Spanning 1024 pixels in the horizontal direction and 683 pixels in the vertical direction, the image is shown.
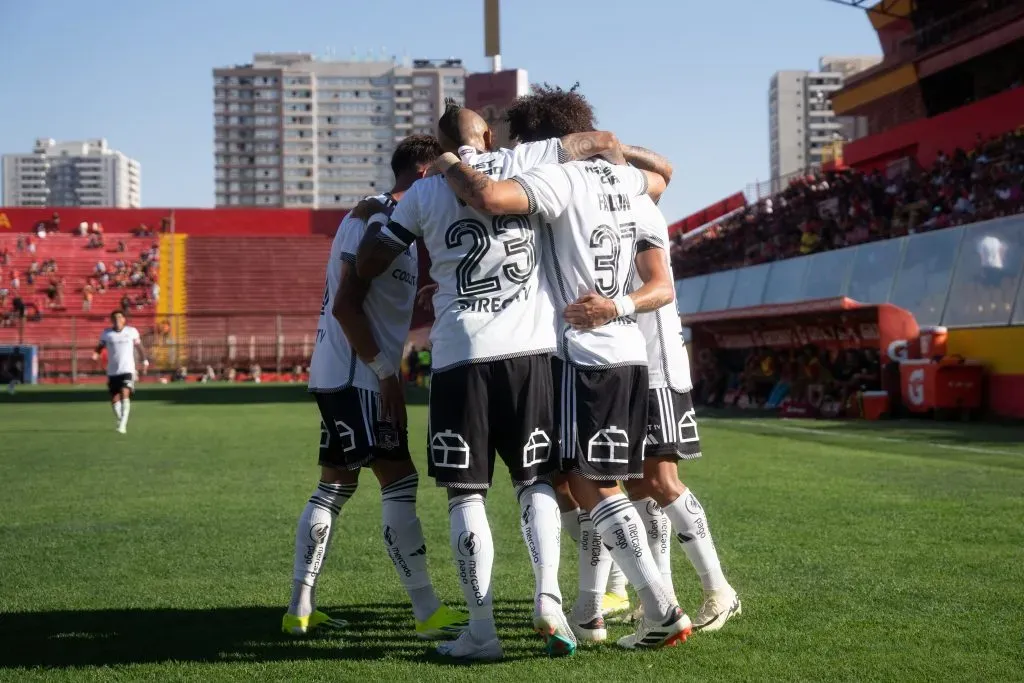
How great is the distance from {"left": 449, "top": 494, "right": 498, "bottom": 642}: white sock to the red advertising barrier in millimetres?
64831

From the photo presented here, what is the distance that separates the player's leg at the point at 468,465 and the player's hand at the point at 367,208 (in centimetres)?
88

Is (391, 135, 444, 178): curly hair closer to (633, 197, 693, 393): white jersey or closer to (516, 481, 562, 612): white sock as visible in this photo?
(633, 197, 693, 393): white jersey

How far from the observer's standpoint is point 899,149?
136 ft

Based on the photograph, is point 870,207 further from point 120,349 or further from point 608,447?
point 608,447

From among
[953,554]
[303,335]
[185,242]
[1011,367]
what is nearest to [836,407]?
[1011,367]

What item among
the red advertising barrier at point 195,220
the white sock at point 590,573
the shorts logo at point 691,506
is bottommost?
the white sock at point 590,573

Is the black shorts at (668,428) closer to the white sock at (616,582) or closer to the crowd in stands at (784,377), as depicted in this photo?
the white sock at (616,582)

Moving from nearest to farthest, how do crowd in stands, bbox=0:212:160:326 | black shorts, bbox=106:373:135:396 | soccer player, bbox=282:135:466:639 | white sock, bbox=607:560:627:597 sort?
soccer player, bbox=282:135:466:639
white sock, bbox=607:560:627:597
black shorts, bbox=106:373:135:396
crowd in stands, bbox=0:212:160:326

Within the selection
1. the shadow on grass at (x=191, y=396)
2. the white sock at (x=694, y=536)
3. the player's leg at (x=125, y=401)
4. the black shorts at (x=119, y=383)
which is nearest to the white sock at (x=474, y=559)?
the white sock at (x=694, y=536)

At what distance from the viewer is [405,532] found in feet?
17.1

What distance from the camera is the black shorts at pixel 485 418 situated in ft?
14.9

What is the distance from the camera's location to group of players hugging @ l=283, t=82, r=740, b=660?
4551mm

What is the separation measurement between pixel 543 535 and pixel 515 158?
1.52 m

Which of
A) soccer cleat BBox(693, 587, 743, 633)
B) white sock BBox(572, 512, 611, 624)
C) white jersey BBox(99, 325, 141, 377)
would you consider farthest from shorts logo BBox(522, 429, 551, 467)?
white jersey BBox(99, 325, 141, 377)
